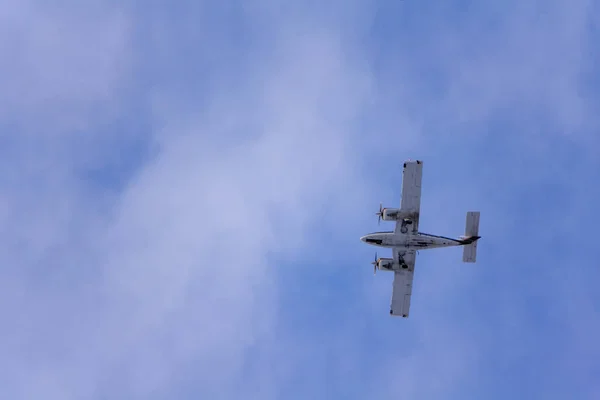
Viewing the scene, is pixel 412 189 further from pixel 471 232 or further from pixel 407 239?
pixel 471 232

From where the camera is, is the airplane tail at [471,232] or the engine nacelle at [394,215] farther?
the airplane tail at [471,232]

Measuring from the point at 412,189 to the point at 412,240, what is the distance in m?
7.71

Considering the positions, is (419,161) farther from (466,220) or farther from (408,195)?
(466,220)

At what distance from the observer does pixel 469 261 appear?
292 feet

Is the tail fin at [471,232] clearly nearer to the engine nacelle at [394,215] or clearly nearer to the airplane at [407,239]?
the airplane at [407,239]

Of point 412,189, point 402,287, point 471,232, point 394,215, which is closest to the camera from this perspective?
point 412,189

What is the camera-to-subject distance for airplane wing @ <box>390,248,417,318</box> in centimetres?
9062

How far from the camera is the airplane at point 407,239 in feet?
277

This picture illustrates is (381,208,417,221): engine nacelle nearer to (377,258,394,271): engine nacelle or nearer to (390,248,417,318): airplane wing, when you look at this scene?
(390,248,417,318): airplane wing

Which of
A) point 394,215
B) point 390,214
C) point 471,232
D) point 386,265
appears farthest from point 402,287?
point 471,232

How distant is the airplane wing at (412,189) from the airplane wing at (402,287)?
23.8 feet

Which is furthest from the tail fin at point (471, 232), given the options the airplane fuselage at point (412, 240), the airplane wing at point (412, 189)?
the airplane wing at point (412, 189)

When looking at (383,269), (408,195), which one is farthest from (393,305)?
(408,195)

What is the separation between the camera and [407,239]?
287ft
